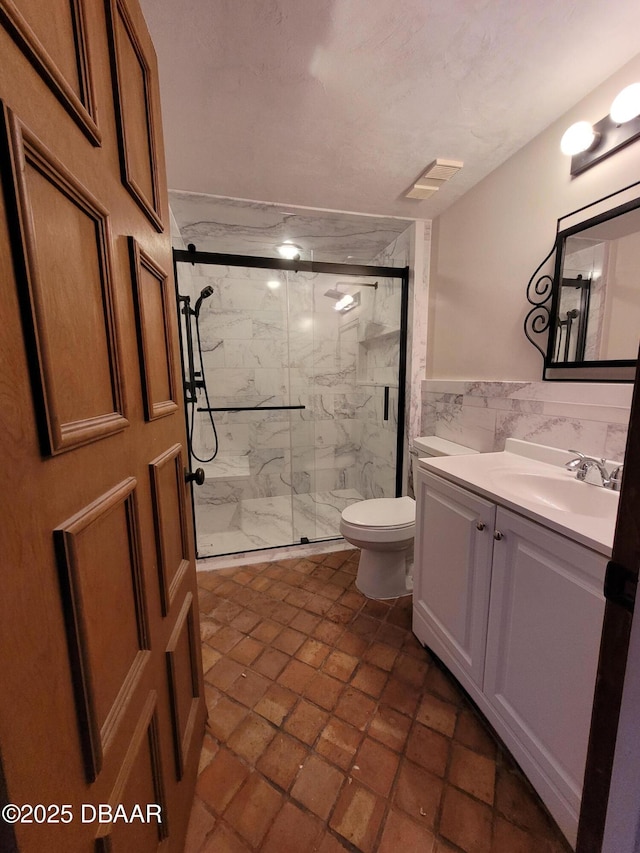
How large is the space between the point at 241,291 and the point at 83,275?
256 cm

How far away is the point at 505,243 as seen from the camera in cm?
168

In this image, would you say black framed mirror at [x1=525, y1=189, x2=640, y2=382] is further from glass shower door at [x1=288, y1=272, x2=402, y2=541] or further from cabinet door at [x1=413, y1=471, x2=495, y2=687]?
glass shower door at [x1=288, y1=272, x2=402, y2=541]

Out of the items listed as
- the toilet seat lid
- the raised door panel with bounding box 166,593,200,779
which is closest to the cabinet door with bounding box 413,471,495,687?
the toilet seat lid

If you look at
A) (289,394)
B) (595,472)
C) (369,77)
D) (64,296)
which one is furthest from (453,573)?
(289,394)

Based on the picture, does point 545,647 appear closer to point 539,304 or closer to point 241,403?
point 539,304

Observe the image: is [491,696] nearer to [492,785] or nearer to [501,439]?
[492,785]

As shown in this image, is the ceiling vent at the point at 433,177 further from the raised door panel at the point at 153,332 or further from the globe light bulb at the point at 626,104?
the raised door panel at the point at 153,332

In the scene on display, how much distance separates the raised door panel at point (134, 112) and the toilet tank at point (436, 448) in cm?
162

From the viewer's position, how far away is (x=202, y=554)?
227 cm

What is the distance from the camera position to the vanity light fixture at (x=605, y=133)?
1.12 m

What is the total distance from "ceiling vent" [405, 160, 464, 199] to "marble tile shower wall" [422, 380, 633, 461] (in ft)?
3.57

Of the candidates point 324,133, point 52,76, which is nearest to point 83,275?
point 52,76

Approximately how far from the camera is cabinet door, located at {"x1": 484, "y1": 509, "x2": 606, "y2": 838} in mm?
828

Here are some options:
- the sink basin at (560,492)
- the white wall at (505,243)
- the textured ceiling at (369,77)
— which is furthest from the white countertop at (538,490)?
the textured ceiling at (369,77)
